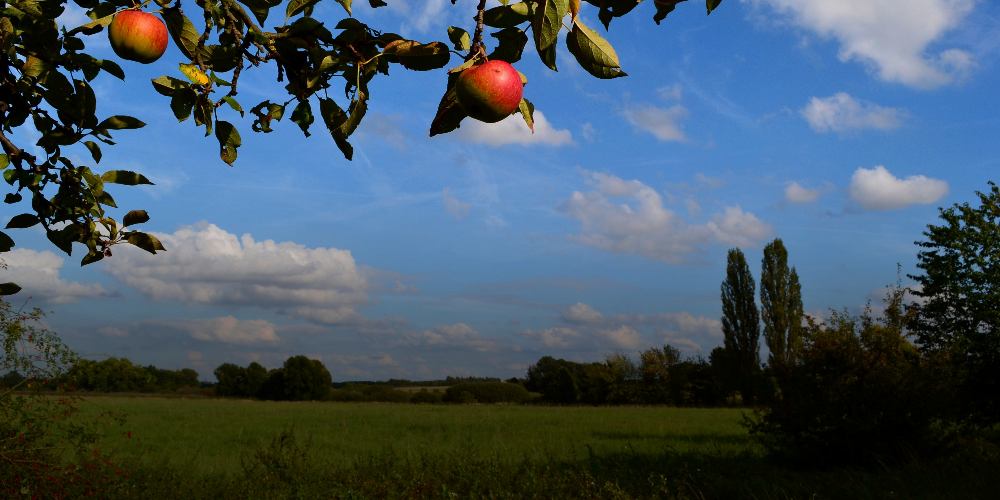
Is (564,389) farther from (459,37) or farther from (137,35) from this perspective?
(459,37)

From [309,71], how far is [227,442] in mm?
→ 13603

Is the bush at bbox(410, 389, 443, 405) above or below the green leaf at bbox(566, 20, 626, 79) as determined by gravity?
below

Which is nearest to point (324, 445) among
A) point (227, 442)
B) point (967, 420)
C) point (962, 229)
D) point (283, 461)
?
point (227, 442)

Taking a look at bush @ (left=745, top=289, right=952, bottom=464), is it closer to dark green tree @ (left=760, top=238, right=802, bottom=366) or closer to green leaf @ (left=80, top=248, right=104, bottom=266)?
green leaf @ (left=80, top=248, right=104, bottom=266)

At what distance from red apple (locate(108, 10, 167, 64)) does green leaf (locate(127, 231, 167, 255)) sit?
1079 mm

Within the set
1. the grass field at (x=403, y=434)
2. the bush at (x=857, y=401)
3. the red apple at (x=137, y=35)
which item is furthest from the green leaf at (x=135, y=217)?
the bush at (x=857, y=401)

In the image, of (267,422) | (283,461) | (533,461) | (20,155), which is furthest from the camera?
(267,422)

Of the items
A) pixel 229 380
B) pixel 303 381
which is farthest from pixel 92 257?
pixel 229 380

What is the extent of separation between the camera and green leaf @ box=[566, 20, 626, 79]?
2.60ft

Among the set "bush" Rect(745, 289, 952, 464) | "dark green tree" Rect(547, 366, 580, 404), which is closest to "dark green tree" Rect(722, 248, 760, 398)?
"dark green tree" Rect(547, 366, 580, 404)

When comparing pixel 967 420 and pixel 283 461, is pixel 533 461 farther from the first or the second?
pixel 967 420

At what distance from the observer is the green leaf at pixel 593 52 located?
79 centimetres

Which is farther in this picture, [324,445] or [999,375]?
[324,445]

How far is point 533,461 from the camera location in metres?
7.11
